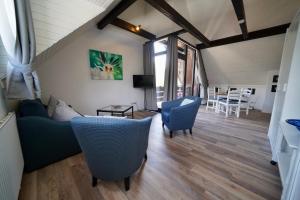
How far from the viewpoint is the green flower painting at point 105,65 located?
3.42 metres

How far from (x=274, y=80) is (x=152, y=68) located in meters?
4.46

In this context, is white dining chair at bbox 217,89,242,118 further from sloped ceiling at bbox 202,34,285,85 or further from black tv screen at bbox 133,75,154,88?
black tv screen at bbox 133,75,154,88

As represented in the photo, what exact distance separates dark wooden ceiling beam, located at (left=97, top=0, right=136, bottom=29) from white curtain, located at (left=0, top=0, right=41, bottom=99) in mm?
1752

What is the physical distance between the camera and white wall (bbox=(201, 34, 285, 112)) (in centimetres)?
415

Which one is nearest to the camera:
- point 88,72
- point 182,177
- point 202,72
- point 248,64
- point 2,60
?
point 2,60

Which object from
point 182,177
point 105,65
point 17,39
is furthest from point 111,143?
point 105,65

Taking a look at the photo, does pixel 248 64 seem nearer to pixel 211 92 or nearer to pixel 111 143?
pixel 211 92

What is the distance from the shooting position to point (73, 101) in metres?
3.19

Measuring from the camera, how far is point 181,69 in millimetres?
5285

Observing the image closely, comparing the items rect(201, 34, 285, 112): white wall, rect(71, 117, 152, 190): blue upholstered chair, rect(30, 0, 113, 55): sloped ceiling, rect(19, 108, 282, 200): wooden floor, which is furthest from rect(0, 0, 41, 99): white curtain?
rect(201, 34, 285, 112): white wall

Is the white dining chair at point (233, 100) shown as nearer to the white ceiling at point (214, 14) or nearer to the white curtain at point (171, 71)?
the white curtain at point (171, 71)

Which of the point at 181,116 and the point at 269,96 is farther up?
the point at 269,96

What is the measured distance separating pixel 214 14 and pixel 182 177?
13.6ft

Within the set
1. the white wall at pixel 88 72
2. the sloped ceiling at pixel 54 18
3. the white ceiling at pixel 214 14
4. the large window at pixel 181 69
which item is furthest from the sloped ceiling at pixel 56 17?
the large window at pixel 181 69
